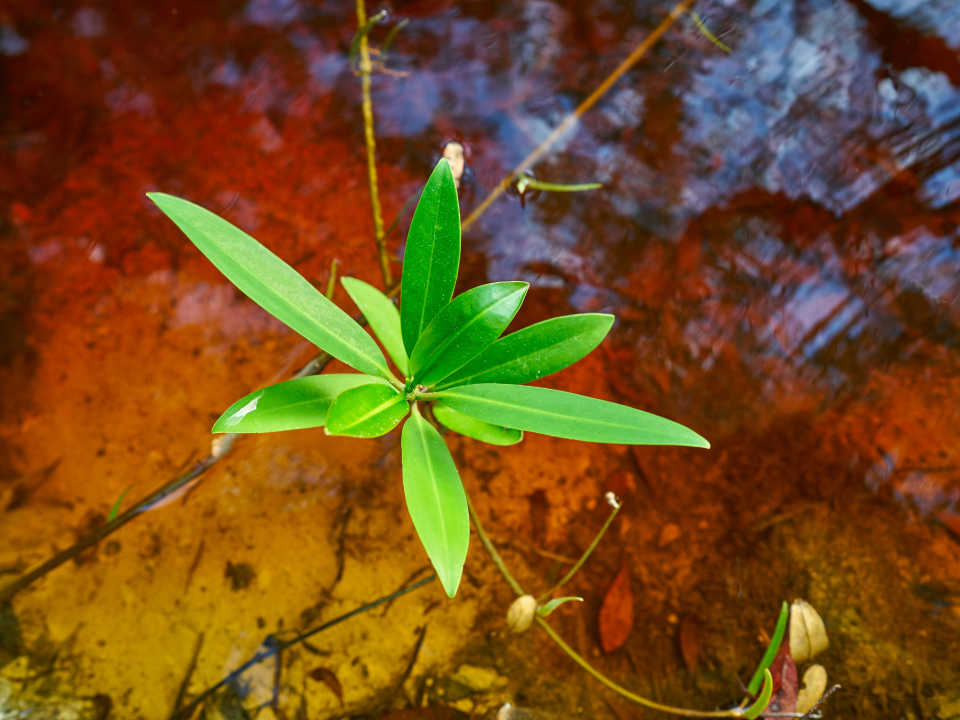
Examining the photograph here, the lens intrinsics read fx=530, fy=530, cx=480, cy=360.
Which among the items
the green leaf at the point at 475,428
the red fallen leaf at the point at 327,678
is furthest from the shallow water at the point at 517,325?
the green leaf at the point at 475,428

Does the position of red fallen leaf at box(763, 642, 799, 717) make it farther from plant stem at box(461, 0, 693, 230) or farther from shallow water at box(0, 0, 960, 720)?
plant stem at box(461, 0, 693, 230)

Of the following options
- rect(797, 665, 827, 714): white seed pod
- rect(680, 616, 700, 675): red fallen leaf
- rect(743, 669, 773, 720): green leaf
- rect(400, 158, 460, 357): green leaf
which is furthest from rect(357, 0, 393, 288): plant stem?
rect(797, 665, 827, 714): white seed pod

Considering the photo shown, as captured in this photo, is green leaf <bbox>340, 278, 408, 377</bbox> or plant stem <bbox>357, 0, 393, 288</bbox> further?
plant stem <bbox>357, 0, 393, 288</bbox>

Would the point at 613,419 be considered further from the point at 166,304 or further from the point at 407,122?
the point at 166,304

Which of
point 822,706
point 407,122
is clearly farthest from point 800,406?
point 407,122

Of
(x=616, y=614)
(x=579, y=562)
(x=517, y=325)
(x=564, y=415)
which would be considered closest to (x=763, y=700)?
(x=616, y=614)

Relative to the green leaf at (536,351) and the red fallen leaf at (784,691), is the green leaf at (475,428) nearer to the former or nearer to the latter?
the green leaf at (536,351)

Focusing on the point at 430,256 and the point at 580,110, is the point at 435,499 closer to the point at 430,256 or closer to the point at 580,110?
the point at 430,256
